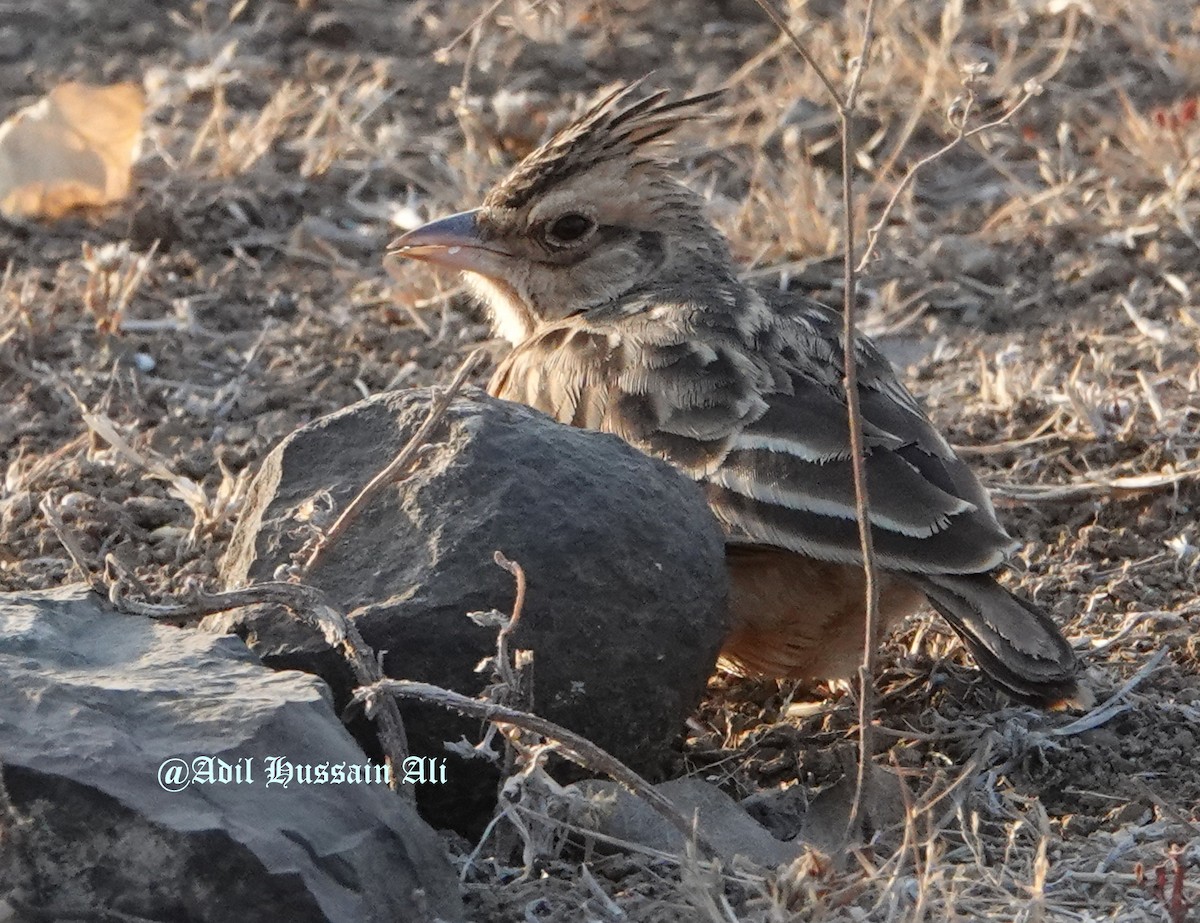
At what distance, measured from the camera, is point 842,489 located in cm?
424

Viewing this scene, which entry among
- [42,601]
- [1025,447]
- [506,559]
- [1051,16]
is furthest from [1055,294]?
[42,601]

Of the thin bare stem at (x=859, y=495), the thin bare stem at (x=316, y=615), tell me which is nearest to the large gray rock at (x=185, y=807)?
the thin bare stem at (x=316, y=615)

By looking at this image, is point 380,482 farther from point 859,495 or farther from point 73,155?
point 73,155

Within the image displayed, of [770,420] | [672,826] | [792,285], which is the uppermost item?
[770,420]

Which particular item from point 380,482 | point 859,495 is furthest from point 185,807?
point 859,495

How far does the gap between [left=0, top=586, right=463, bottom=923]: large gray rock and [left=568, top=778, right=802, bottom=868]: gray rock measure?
1.13ft

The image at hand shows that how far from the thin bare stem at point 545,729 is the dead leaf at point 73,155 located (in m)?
4.54

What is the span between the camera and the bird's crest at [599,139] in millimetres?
5633

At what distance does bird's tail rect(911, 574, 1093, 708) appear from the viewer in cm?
409

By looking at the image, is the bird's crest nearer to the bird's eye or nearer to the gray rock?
the bird's eye

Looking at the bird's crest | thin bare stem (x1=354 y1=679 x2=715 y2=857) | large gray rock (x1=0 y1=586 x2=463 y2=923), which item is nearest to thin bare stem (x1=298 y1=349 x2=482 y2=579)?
large gray rock (x1=0 y1=586 x2=463 y2=923)

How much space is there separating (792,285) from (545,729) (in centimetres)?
404

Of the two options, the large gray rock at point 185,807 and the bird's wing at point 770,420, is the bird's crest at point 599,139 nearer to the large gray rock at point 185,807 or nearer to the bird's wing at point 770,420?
the bird's wing at point 770,420

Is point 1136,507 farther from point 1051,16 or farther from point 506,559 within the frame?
point 1051,16
